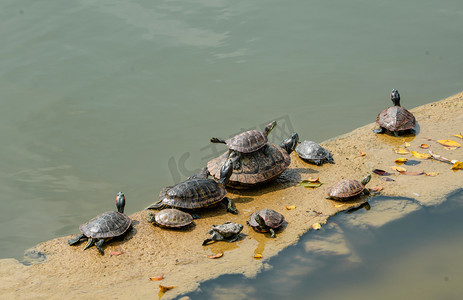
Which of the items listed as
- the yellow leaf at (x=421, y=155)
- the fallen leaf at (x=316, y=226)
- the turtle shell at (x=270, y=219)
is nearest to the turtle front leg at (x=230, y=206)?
the turtle shell at (x=270, y=219)

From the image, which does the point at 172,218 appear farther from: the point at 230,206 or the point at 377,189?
the point at 377,189

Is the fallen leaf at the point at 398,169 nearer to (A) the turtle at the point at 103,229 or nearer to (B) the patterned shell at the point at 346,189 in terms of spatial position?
(B) the patterned shell at the point at 346,189

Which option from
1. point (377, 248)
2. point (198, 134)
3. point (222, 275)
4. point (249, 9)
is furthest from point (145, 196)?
point (249, 9)

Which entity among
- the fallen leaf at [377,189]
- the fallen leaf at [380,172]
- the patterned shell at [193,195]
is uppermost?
the patterned shell at [193,195]

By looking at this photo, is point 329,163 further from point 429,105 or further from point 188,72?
point 188,72

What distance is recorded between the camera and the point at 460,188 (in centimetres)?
579

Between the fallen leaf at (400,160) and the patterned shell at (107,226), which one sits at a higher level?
the patterned shell at (107,226)

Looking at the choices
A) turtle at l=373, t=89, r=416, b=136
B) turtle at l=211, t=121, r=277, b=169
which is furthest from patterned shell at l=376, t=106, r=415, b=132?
turtle at l=211, t=121, r=277, b=169

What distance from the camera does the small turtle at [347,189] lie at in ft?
18.6

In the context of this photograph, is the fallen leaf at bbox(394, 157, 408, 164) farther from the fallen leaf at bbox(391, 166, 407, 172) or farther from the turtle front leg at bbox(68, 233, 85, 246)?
the turtle front leg at bbox(68, 233, 85, 246)

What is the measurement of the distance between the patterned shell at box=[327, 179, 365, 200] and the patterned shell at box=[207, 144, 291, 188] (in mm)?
818

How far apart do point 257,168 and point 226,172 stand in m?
0.47

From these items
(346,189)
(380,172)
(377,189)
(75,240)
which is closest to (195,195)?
(75,240)

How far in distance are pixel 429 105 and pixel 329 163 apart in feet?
9.74
